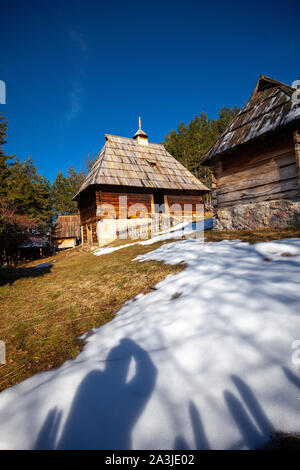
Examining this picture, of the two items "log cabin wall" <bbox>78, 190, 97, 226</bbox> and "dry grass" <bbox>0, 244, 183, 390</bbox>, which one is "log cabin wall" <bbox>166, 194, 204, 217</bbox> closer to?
"log cabin wall" <bbox>78, 190, 97, 226</bbox>

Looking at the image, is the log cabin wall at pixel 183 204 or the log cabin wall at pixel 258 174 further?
the log cabin wall at pixel 183 204

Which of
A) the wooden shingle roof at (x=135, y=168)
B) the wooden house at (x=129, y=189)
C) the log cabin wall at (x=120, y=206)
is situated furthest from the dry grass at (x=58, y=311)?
the wooden shingle roof at (x=135, y=168)

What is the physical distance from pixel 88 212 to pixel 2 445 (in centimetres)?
1488

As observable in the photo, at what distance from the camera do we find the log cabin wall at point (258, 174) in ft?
19.7

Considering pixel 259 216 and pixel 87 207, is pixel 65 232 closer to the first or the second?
pixel 87 207

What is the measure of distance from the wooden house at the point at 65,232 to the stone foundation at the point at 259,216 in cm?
2718

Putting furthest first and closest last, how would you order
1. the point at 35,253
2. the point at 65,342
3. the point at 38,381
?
the point at 35,253 < the point at 65,342 < the point at 38,381

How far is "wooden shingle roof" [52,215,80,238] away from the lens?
30780 millimetres

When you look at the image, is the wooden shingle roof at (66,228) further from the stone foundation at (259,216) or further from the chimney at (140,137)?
the stone foundation at (259,216)

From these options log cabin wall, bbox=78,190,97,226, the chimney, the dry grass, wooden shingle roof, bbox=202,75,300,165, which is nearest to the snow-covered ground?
the dry grass

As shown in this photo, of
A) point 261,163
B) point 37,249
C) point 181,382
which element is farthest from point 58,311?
point 37,249

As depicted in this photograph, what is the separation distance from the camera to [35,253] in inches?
952

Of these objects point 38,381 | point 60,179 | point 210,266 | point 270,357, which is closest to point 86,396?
point 38,381

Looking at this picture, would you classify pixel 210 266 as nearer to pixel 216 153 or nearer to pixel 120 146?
pixel 216 153
